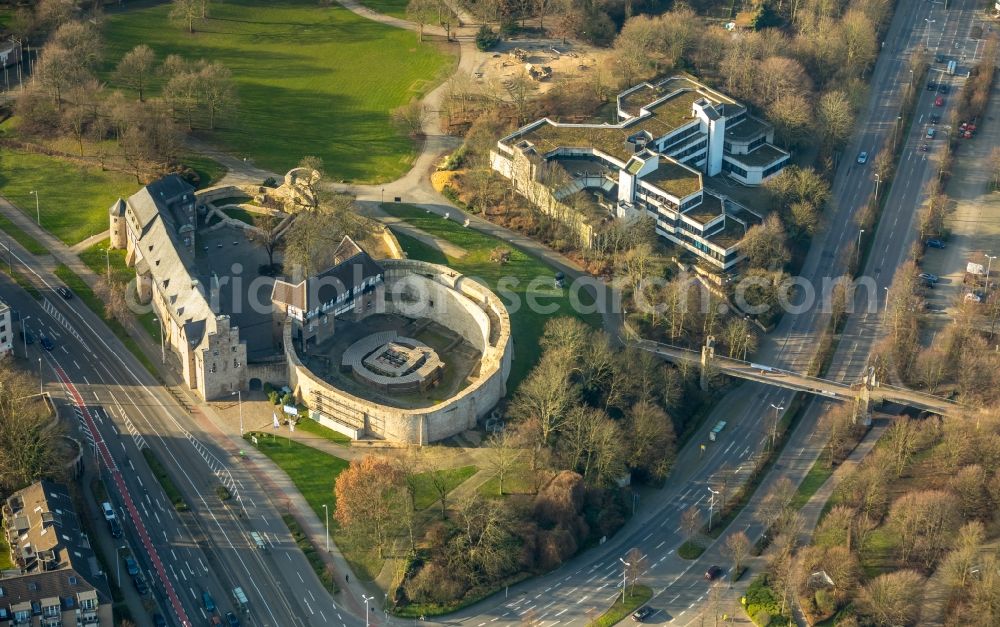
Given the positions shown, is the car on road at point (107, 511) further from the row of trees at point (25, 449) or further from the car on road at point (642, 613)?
the car on road at point (642, 613)

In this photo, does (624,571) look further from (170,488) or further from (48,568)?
(48,568)

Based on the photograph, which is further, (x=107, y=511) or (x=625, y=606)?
(x=107, y=511)

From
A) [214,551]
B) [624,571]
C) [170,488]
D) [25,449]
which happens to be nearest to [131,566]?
[214,551]

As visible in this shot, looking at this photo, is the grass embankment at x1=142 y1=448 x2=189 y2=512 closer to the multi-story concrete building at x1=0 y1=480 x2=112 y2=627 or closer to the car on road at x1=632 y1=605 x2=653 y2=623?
the multi-story concrete building at x1=0 y1=480 x2=112 y2=627

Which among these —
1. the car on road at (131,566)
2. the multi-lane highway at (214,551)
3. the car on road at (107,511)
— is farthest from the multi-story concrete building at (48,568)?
the multi-lane highway at (214,551)

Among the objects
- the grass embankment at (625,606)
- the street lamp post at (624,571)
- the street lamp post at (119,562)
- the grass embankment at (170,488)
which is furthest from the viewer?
the grass embankment at (170,488)
